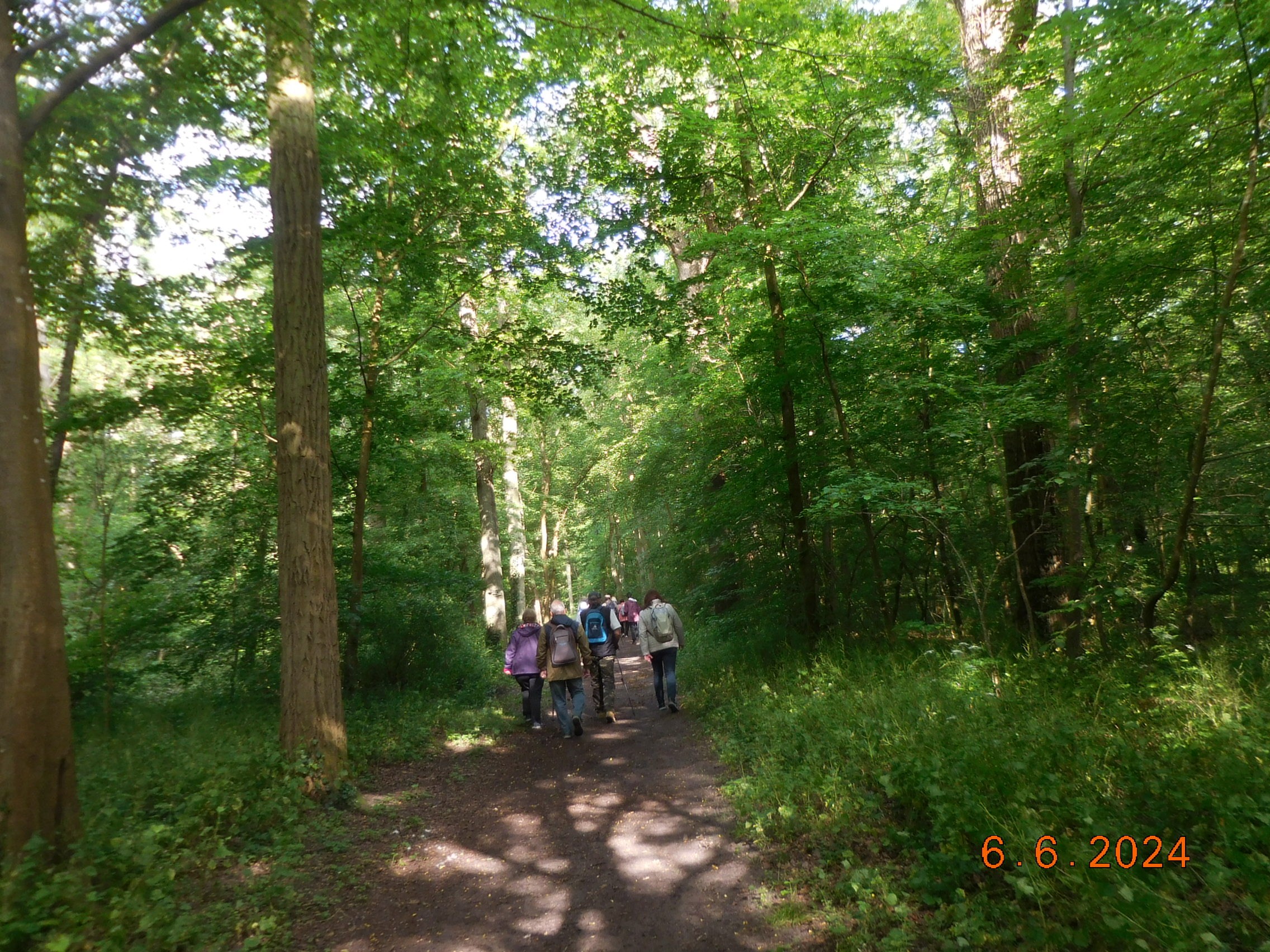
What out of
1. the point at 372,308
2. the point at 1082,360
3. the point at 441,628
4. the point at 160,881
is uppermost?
the point at 372,308

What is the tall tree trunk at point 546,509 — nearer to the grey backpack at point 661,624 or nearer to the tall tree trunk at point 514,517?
the tall tree trunk at point 514,517

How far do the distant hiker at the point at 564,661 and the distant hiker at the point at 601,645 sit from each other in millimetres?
872

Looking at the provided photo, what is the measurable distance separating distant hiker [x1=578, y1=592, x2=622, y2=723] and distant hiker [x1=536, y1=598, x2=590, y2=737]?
0.87 m

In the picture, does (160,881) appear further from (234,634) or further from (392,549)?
(392,549)

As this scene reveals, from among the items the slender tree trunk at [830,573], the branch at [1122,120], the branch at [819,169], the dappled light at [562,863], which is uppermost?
the branch at [819,169]

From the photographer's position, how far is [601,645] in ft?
35.3

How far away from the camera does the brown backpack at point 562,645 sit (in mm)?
8805

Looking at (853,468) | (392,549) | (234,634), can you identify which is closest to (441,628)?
(392,549)

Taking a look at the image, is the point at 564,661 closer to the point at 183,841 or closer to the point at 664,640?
the point at 664,640

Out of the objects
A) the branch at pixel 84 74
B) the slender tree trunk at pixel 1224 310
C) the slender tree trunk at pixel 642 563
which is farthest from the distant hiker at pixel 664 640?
the slender tree trunk at pixel 642 563

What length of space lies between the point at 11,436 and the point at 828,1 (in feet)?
38.1

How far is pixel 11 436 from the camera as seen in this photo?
399 centimetres

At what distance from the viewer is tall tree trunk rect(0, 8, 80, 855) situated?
3.84 m

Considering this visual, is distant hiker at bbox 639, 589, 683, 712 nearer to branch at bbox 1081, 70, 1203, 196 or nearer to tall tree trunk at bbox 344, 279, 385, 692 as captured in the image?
tall tree trunk at bbox 344, 279, 385, 692
